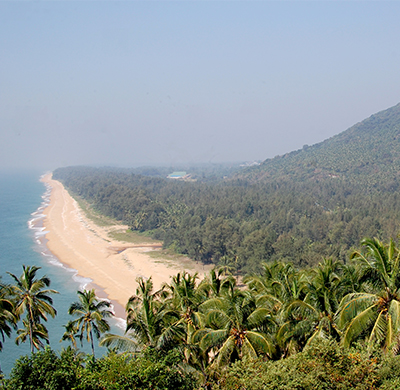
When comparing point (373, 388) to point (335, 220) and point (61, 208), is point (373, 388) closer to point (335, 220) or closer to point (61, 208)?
point (335, 220)

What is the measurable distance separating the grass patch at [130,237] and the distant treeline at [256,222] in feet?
9.66

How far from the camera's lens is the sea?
39062 mm

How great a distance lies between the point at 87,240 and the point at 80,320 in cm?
6512

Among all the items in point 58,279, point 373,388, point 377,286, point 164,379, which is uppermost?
point 377,286

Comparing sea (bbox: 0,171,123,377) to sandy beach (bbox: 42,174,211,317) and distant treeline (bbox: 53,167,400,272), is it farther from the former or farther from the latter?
distant treeline (bbox: 53,167,400,272)

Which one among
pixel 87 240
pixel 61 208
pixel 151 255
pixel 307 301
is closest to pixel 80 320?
pixel 307 301

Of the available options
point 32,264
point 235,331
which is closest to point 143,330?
point 235,331

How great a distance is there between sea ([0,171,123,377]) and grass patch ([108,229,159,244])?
59.1 ft

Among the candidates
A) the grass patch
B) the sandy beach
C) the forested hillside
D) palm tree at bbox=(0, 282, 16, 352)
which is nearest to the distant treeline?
the forested hillside

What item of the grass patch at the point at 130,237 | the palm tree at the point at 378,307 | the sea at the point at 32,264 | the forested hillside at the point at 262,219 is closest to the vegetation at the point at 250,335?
the palm tree at the point at 378,307

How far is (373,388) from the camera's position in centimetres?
1304

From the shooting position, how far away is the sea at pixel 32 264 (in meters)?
39.1

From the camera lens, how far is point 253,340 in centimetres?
1730

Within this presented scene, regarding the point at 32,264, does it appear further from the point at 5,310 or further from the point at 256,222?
the point at 5,310
